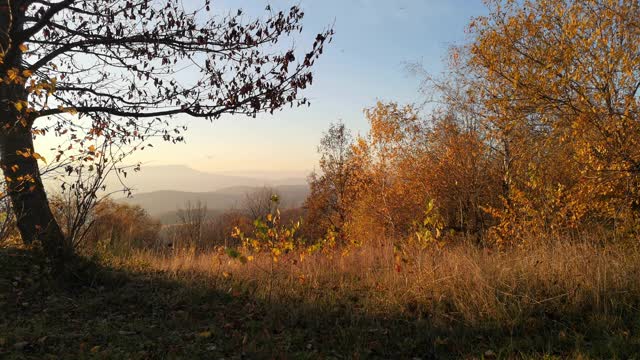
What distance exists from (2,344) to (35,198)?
278 centimetres

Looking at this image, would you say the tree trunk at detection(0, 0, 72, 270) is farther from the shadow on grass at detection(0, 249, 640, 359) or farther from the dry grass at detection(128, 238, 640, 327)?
the dry grass at detection(128, 238, 640, 327)

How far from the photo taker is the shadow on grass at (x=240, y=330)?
12.4 feet

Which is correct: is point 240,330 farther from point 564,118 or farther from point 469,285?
point 564,118

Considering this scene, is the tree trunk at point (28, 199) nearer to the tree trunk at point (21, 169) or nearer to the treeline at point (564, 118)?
the tree trunk at point (21, 169)

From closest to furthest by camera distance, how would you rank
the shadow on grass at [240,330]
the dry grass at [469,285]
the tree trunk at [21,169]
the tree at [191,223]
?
the shadow on grass at [240,330]
the dry grass at [469,285]
the tree trunk at [21,169]
the tree at [191,223]

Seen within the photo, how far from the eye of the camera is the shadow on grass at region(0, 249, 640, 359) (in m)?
3.77

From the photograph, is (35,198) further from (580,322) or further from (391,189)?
(391,189)

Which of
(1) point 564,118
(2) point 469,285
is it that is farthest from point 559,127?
(2) point 469,285

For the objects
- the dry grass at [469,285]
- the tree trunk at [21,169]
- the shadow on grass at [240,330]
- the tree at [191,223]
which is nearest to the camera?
the shadow on grass at [240,330]

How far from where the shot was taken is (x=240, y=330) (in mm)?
4344

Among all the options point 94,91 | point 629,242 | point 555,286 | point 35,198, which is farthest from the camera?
point 629,242

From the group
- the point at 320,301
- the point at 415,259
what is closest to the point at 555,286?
the point at 415,259

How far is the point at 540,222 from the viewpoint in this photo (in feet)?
26.2

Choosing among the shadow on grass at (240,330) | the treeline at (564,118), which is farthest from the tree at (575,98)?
the shadow on grass at (240,330)
